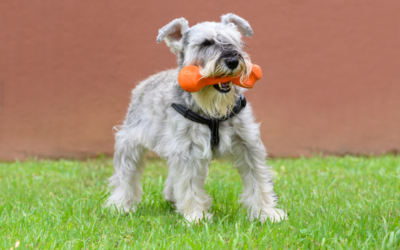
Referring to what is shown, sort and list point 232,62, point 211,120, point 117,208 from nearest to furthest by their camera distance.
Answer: point 232,62 < point 211,120 < point 117,208

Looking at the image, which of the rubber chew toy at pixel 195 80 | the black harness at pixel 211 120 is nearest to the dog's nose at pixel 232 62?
the rubber chew toy at pixel 195 80

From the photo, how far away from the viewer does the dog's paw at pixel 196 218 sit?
367 cm

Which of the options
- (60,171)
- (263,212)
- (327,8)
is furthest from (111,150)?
(327,8)

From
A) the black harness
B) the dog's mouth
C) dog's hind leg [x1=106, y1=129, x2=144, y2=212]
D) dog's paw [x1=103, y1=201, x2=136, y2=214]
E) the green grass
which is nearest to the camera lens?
the green grass

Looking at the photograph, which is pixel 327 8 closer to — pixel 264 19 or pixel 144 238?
pixel 264 19

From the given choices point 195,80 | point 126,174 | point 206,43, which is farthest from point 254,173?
point 126,174

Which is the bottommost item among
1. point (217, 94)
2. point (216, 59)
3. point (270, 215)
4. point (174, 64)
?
point (270, 215)

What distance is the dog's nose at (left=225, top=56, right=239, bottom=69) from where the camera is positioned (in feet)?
10.7

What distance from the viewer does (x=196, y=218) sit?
12.1 feet

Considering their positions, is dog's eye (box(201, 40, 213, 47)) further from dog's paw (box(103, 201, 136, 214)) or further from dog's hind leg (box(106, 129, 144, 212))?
dog's paw (box(103, 201, 136, 214))

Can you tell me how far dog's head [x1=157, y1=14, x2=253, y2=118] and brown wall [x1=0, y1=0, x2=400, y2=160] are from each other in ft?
13.2

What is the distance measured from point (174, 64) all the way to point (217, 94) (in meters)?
4.27

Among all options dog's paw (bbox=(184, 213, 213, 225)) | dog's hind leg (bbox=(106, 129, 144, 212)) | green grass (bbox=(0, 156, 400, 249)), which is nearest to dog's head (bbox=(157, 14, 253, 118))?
dog's paw (bbox=(184, 213, 213, 225))

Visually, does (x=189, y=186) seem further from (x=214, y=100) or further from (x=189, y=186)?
(x=214, y=100)
